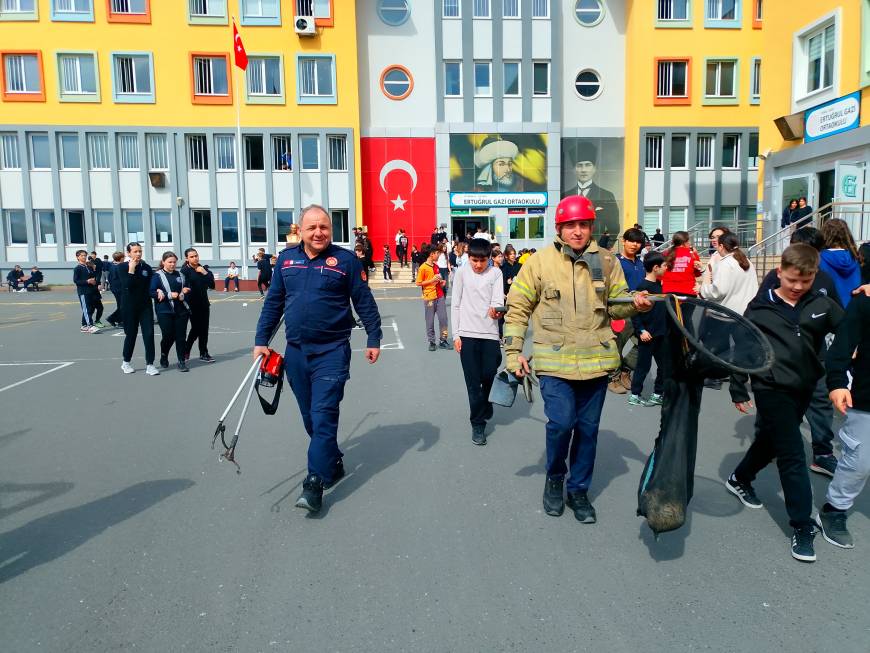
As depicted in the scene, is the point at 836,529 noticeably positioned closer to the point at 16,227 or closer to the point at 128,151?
the point at 128,151

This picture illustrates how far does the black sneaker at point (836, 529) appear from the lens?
144 inches

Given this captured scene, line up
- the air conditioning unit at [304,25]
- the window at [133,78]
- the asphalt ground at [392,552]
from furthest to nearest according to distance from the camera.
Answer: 1. the window at [133,78]
2. the air conditioning unit at [304,25]
3. the asphalt ground at [392,552]

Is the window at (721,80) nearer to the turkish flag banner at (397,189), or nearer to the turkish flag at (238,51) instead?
the turkish flag banner at (397,189)

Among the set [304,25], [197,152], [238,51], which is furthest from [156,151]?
[304,25]

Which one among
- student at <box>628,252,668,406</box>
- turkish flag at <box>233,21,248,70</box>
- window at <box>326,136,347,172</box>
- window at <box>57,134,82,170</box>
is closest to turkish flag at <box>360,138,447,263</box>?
window at <box>326,136,347,172</box>

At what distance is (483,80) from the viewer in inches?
1305

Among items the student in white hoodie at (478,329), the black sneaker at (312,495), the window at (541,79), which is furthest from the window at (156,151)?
the black sneaker at (312,495)

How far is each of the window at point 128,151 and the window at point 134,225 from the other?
225cm

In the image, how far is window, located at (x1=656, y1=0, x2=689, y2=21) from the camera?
3228 centimetres

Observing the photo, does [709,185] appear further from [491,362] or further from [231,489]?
[231,489]

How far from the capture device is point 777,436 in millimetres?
3561

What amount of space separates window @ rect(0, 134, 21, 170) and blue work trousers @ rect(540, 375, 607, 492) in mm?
35578

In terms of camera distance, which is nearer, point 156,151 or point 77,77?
point 77,77

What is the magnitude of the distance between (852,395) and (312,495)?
3.26 m
